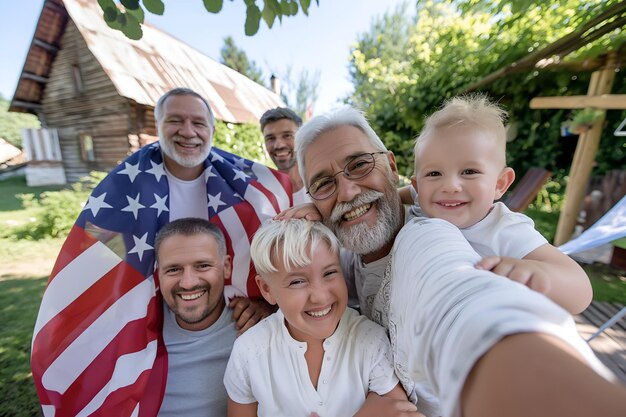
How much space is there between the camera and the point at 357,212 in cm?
152

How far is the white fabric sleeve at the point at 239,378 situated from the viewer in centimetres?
139

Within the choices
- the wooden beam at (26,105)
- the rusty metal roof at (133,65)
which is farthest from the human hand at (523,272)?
the wooden beam at (26,105)

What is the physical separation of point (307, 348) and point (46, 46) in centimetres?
1845

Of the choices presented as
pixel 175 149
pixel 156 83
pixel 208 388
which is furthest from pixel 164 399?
pixel 156 83

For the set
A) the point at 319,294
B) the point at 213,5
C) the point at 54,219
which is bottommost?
the point at 54,219

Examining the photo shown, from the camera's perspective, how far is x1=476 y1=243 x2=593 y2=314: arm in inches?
31.9

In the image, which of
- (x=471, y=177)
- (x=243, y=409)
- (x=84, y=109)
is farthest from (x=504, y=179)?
(x=84, y=109)

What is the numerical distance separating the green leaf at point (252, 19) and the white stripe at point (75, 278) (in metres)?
1.65

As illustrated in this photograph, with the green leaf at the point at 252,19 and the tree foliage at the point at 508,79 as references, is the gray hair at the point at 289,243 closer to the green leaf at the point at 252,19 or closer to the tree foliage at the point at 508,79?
the green leaf at the point at 252,19

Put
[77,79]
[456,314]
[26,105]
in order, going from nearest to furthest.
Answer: [456,314], [77,79], [26,105]

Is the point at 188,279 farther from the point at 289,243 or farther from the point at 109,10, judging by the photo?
the point at 109,10

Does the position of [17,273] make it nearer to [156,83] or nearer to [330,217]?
[330,217]

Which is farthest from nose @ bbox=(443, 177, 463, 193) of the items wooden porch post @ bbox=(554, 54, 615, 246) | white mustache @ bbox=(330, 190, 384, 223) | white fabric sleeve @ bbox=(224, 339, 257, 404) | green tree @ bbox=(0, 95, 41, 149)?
green tree @ bbox=(0, 95, 41, 149)

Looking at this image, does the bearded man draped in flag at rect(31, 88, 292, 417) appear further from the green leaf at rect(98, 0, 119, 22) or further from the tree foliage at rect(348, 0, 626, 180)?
the tree foliage at rect(348, 0, 626, 180)
